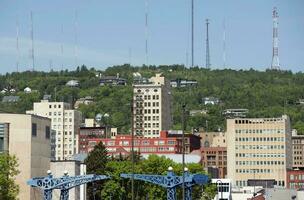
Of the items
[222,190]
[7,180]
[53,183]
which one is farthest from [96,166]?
[7,180]

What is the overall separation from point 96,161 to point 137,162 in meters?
13.6

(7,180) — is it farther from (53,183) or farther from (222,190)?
(222,190)

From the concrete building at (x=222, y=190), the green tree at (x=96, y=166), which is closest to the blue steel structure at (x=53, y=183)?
the green tree at (x=96, y=166)

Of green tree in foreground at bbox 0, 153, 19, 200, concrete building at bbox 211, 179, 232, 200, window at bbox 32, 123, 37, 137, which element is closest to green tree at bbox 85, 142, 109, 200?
concrete building at bbox 211, 179, 232, 200

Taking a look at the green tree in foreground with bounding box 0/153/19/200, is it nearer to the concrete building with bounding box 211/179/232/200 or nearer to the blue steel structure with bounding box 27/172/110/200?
the blue steel structure with bounding box 27/172/110/200

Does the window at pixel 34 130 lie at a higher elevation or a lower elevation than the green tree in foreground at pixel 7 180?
higher

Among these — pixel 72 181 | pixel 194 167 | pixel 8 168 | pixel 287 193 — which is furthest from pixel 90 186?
pixel 8 168

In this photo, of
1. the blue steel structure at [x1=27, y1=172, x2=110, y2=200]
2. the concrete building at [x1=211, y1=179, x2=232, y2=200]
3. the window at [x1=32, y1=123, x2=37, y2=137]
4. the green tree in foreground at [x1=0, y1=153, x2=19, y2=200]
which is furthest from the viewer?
the concrete building at [x1=211, y1=179, x2=232, y2=200]

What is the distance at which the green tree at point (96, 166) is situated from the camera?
550ft

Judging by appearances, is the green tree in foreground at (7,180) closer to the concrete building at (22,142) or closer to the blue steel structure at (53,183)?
the blue steel structure at (53,183)

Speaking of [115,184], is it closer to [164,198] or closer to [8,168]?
[164,198]

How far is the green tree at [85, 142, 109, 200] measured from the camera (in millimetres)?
167500

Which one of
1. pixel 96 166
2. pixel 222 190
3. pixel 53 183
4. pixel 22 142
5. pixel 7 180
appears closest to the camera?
pixel 7 180

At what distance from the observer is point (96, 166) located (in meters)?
173
